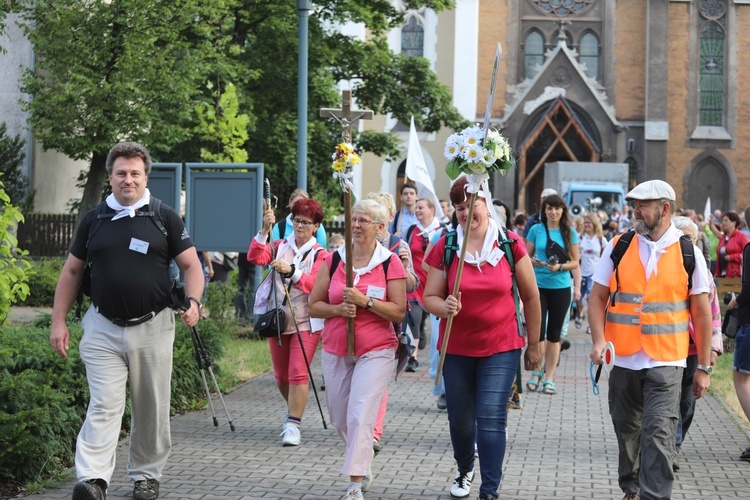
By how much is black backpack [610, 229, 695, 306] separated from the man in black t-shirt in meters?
2.44

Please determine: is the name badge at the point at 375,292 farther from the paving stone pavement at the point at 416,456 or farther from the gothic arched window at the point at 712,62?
the gothic arched window at the point at 712,62

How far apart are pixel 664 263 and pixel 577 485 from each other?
1926 mm

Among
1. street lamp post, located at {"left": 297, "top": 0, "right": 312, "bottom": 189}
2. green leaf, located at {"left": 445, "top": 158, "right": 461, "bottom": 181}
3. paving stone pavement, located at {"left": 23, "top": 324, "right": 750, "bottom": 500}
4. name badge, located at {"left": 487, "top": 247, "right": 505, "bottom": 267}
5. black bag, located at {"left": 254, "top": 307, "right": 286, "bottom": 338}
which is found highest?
street lamp post, located at {"left": 297, "top": 0, "right": 312, "bottom": 189}

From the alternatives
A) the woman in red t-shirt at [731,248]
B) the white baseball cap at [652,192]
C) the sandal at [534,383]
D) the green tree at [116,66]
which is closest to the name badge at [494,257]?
the white baseball cap at [652,192]

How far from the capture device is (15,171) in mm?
25125

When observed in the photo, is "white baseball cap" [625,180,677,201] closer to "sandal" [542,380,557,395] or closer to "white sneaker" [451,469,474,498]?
"white sneaker" [451,469,474,498]

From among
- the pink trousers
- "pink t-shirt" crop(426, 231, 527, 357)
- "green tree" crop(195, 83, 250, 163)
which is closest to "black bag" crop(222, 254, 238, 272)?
"green tree" crop(195, 83, 250, 163)

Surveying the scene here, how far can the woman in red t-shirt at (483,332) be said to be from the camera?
6969mm

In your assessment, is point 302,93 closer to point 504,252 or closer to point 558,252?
point 558,252

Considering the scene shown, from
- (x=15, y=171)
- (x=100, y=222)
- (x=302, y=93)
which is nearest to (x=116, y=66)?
(x=302, y=93)

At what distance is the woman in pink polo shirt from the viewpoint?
723cm

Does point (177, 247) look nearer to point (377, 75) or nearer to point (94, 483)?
point (94, 483)

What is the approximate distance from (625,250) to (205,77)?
1654 centimetres

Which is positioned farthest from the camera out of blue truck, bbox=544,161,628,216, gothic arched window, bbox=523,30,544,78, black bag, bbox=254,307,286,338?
gothic arched window, bbox=523,30,544,78
